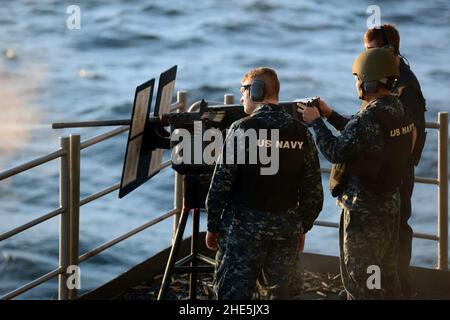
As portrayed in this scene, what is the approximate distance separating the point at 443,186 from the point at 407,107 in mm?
728

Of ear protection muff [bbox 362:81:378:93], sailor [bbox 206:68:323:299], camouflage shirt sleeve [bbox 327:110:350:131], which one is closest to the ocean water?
camouflage shirt sleeve [bbox 327:110:350:131]

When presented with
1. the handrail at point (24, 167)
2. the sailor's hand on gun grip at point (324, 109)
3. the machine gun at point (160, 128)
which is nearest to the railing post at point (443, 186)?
the sailor's hand on gun grip at point (324, 109)

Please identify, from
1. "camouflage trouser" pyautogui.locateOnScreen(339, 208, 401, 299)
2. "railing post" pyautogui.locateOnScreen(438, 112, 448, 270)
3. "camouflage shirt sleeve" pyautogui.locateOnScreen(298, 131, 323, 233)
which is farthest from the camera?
"railing post" pyautogui.locateOnScreen(438, 112, 448, 270)

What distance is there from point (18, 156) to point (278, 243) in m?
15.8

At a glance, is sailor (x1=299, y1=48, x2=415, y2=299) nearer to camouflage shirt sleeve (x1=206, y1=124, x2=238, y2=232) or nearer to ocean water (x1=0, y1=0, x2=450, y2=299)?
camouflage shirt sleeve (x1=206, y1=124, x2=238, y2=232)

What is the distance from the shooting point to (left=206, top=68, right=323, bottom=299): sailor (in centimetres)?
441

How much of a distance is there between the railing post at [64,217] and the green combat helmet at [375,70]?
1389 mm

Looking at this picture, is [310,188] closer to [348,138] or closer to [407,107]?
[348,138]

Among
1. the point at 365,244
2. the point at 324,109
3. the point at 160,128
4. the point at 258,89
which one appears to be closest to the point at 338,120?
the point at 324,109

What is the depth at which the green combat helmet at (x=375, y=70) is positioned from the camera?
15.1ft

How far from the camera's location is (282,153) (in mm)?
4434

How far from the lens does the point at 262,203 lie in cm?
446

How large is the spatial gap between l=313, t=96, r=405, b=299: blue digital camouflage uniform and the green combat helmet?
7 centimetres
